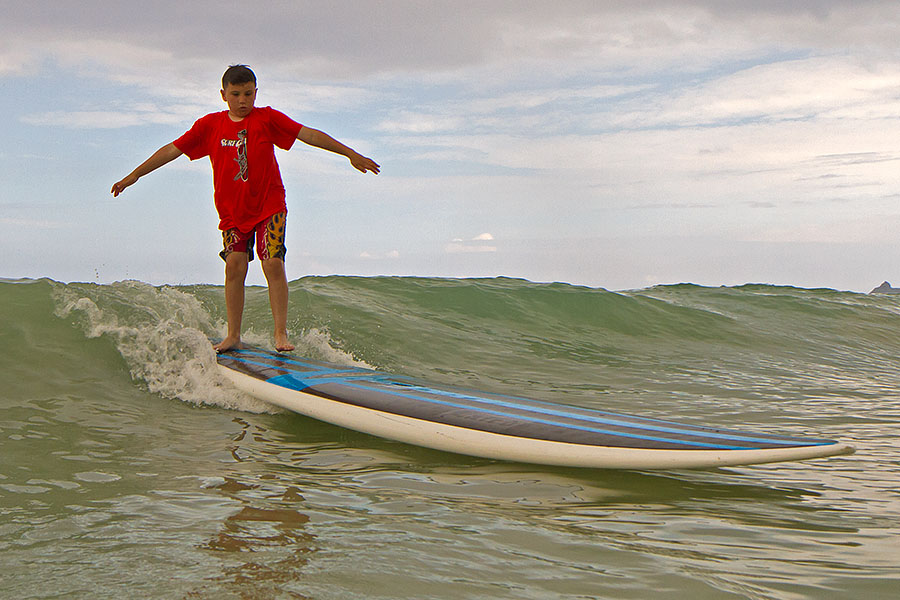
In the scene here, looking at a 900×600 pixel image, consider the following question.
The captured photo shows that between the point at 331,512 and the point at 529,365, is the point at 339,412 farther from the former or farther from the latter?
the point at 529,365

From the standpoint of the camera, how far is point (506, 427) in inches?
132

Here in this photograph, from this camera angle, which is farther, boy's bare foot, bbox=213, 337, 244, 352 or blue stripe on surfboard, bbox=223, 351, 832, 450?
boy's bare foot, bbox=213, 337, 244, 352

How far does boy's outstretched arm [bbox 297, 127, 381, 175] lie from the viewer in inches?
186

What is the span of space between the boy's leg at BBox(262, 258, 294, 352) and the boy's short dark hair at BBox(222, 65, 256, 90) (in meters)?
1.19

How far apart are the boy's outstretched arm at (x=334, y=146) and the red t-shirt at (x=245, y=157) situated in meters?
0.07

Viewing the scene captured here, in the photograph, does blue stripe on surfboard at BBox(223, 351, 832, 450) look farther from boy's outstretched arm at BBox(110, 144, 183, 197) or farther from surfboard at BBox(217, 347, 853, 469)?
boy's outstretched arm at BBox(110, 144, 183, 197)

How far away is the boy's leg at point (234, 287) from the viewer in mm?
5016

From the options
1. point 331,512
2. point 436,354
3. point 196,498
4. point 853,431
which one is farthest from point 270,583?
point 436,354

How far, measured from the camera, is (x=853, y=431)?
13.6ft

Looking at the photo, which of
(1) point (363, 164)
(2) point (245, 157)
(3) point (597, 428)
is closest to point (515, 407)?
(3) point (597, 428)

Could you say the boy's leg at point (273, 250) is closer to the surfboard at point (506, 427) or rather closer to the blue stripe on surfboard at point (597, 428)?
the surfboard at point (506, 427)

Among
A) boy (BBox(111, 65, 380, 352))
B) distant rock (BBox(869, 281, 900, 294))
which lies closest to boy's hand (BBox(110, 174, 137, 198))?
boy (BBox(111, 65, 380, 352))

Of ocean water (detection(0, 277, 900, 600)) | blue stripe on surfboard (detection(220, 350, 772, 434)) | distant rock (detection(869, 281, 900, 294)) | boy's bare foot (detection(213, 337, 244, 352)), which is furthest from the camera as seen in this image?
distant rock (detection(869, 281, 900, 294))

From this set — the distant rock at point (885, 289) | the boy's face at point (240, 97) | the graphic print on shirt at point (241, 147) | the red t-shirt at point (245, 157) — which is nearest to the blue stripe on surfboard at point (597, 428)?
the red t-shirt at point (245, 157)
